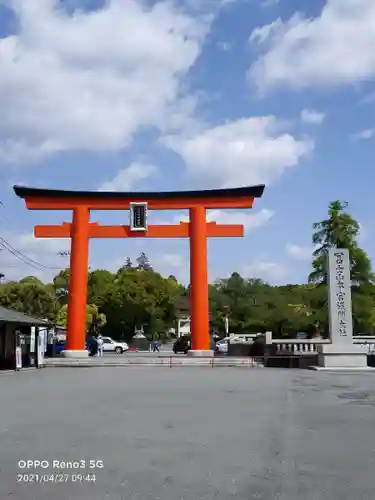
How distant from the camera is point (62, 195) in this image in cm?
3006

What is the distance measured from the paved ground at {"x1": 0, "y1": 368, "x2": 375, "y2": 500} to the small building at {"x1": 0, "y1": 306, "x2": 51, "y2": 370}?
935 cm

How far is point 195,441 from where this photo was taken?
25.0 ft

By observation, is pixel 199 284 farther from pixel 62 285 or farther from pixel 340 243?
pixel 62 285

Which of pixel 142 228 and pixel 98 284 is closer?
pixel 142 228

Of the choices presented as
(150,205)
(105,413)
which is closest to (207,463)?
(105,413)

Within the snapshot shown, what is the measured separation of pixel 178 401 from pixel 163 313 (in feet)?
176

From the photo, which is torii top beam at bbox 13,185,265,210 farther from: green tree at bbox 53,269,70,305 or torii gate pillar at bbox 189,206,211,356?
green tree at bbox 53,269,70,305

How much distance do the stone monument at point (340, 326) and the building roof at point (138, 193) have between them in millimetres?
7219

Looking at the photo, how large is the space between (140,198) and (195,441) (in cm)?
2308

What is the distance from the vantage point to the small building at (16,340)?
2370 cm

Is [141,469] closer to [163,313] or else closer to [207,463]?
[207,463]

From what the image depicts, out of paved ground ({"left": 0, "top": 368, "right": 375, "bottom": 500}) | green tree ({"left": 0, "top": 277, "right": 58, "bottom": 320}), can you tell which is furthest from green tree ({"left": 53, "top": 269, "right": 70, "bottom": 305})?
paved ground ({"left": 0, "top": 368, "right": 375, "bottom": 500})

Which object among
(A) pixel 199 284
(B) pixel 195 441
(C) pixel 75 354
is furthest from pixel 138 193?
(B) pixel 195 441

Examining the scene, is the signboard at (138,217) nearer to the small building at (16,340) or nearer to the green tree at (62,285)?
the small building at (16,340)
